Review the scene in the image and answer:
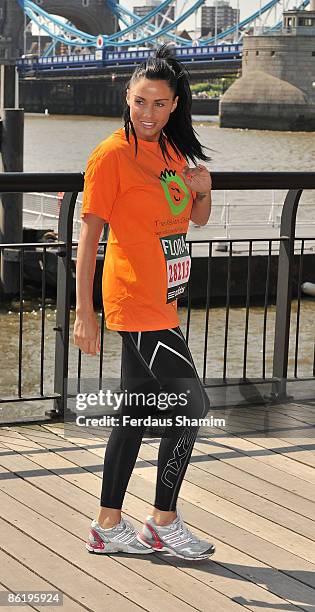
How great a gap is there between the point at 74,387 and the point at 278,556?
202cm

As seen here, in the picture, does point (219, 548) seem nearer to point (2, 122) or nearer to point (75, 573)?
point (75, 573)

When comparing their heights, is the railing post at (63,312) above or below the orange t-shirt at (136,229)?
below

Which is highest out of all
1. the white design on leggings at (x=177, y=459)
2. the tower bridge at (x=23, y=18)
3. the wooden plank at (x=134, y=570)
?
the tower bridge at (x=23, y=18)

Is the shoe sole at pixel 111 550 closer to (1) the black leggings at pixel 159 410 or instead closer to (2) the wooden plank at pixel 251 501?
(1) the black leggings at pixel 159 410

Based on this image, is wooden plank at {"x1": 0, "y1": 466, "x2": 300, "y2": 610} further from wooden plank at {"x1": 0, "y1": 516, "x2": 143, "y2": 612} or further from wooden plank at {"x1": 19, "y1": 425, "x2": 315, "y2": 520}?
wooden plank at {"x1": 19, "y1": 425, "x2": 315, "y2": 520}

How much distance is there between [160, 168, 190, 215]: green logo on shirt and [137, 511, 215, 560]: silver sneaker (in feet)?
2.74

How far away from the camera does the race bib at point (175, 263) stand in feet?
9.52

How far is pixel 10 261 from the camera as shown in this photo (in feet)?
56.2

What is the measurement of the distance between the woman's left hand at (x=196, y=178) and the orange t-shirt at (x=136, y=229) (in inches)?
2.9

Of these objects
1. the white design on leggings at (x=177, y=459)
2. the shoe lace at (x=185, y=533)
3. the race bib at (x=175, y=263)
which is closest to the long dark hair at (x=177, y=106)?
the race bib at (x=175, y=263)

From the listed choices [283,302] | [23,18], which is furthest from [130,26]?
[283,302]

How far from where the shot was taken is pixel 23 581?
110 inches

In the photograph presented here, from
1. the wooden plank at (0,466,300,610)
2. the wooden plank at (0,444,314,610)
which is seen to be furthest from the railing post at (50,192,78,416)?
the wooden plank at (0,444,314,610)

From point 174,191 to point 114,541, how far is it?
93 cm
